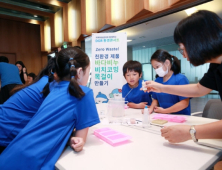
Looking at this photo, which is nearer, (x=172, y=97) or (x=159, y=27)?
(x=172, y=97)

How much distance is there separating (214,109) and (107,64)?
1.99 metres

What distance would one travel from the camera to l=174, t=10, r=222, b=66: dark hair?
30.9 inches

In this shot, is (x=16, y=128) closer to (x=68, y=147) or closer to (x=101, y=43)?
(x=68, y=147)

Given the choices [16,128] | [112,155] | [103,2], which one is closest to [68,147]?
[112,155]

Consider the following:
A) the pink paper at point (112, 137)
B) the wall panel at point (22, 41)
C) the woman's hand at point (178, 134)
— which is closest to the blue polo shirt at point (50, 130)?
the pink paper at point (112, 137)

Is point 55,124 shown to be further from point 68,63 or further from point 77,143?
point 68,63

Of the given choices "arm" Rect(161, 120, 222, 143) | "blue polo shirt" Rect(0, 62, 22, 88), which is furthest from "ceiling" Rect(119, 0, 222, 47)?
"arm" Rect(161, 120, 222, 143)

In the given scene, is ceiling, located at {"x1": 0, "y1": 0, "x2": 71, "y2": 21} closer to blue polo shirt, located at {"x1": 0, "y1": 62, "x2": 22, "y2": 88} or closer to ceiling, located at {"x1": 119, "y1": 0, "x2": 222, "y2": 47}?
ceiling, located at {"x1": 119, "y1": 0, "x2": 222, "y2": 47}

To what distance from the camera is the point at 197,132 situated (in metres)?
0.78

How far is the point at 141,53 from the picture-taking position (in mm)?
6324

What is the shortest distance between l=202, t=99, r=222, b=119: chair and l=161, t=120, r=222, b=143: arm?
0.85 meters

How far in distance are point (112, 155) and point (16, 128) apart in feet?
2.27

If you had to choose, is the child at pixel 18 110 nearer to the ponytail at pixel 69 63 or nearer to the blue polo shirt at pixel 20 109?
the blue polo shirt at pixel 20 109

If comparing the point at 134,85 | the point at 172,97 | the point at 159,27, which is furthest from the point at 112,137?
the point at 159,27
